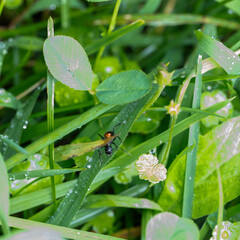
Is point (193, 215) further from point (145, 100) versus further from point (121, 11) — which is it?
point (121, 11)

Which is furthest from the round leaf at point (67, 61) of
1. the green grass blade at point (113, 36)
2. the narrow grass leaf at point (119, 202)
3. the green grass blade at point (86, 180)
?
the narrow grass leaf at point (119, 202)

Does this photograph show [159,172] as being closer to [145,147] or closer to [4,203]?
[145,147]

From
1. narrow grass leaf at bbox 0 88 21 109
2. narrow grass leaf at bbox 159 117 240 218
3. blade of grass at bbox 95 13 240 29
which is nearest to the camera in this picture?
narrow grass leaf at bbox 159 117 240 218

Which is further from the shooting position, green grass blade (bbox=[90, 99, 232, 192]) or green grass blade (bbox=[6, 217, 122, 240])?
green grass blade (bbox=[90, 99, 232, 192])

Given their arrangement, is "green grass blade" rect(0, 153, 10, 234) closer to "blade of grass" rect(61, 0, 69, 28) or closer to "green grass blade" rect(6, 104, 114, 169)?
"green grass blade" rect(6, 104, 114, 169)

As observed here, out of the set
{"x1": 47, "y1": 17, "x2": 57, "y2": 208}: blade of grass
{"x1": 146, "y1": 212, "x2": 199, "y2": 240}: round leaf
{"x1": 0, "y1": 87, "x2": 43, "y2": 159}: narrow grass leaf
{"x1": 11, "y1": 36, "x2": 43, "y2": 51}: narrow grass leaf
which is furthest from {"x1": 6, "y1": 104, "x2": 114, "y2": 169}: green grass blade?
{"x1": 11, "y1": 36, "x2": 43, "y2": 51}: narrow grass leaf
